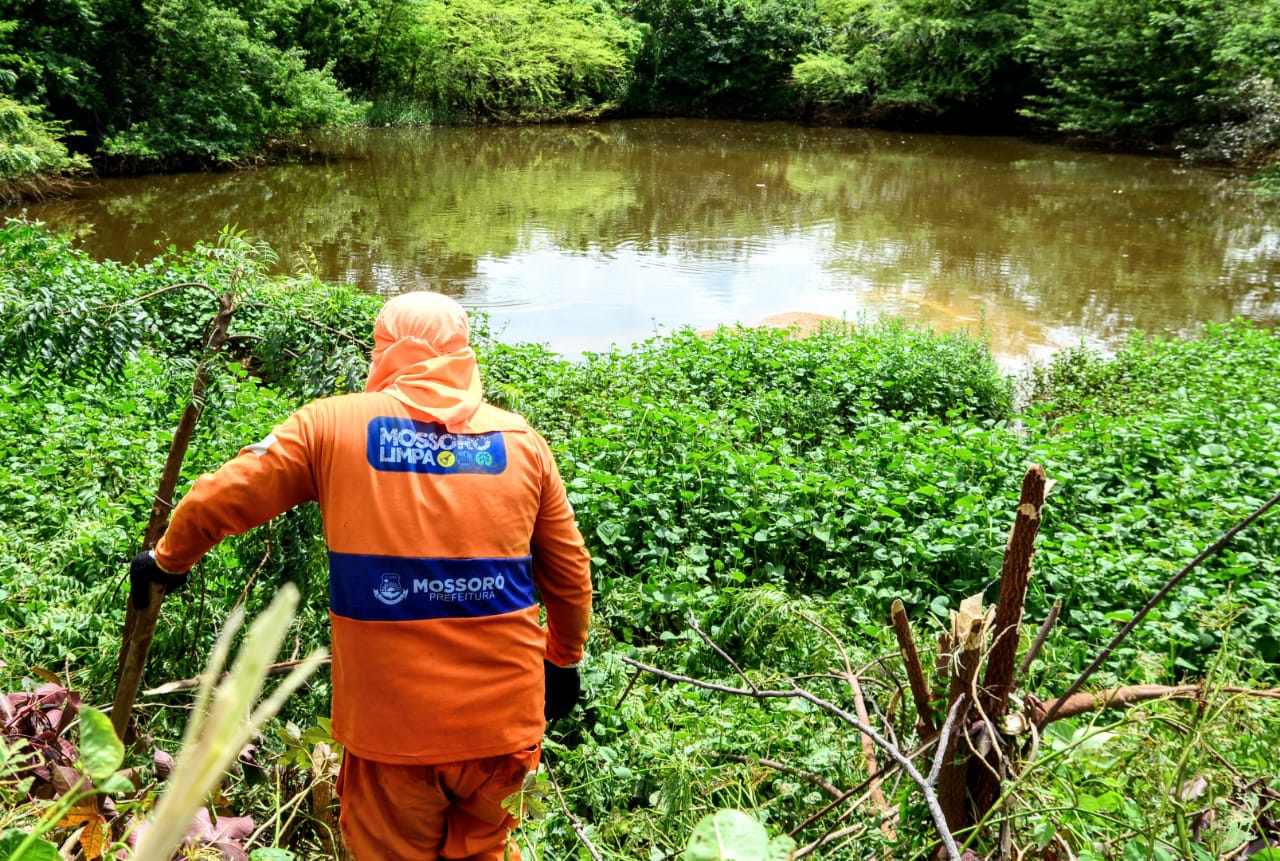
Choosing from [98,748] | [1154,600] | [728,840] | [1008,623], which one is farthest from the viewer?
[1008,623]

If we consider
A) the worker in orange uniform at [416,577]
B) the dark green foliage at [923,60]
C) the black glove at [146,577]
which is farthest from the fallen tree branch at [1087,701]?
the dark green foliage at [923,60]

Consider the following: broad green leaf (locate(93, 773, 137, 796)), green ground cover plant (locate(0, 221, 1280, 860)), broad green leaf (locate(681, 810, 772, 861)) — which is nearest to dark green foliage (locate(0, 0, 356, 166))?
green ground cover plant (locate(0, 221, 1280, 860))

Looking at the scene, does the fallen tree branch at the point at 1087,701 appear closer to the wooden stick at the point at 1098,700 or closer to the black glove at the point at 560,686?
the wooden stick at the point at 1098,700

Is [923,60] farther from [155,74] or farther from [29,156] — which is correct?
[29,156]

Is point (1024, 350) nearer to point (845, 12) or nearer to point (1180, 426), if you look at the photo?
point (1180, 426)

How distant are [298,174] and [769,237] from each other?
35.0 ft

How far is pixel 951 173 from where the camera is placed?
2217 cm

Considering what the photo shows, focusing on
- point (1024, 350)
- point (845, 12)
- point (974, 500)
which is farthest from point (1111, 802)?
point (845, 12)

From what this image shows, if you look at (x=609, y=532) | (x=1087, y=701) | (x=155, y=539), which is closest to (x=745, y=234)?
(x=609, y=532)

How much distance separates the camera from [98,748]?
18.6 inches

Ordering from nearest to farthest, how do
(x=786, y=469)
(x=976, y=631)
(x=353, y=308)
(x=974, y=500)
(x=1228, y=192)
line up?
(x=976, y=631) → (x=974, y=500) → (x=786, y=469) → (x=353, y=308) → (x=1228, y=192)

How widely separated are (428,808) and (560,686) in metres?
0.63

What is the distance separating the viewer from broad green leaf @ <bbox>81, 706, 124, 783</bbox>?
0.46 metres

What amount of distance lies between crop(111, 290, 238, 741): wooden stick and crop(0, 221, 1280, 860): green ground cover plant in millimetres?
144
